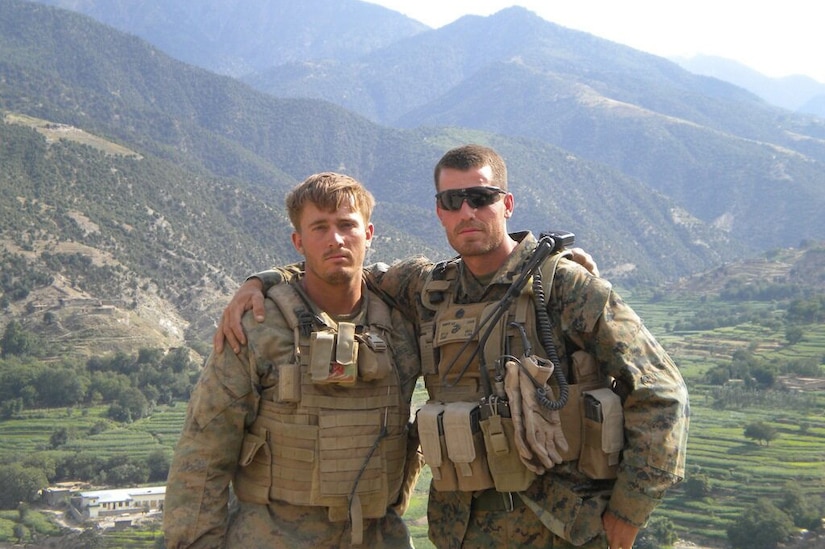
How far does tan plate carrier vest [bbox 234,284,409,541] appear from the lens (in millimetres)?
4492

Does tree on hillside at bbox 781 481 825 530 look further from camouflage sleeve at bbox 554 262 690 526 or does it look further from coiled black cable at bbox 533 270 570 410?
coiled black cable at bbox 533 270 570 410

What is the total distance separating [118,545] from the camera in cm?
3231

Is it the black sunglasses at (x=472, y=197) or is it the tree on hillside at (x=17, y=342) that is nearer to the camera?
the black sunglasses at (x=472, y=197)

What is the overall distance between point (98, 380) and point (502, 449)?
167 ft

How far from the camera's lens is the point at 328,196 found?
4.61 metres

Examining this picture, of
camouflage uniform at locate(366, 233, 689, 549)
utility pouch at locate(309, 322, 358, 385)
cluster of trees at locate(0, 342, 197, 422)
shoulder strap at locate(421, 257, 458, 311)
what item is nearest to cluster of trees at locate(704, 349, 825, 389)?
cluster of trees at locate(0, 342, 197, 422)

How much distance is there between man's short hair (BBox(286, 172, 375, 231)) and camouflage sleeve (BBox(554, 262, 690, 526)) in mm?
1182

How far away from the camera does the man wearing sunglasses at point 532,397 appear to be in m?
4.34

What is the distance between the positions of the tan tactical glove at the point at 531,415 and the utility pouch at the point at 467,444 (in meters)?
0.20

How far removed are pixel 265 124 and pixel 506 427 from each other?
595 feet

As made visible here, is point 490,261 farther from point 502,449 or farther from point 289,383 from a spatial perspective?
point 289,383

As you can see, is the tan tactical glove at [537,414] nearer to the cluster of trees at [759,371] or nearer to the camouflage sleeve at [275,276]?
the camouflage sleeve at [275,276]

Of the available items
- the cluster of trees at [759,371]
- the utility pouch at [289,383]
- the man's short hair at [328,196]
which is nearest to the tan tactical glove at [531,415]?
the utility pouch at [289,383]

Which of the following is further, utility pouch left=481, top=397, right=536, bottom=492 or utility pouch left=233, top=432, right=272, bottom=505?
utility pouch left=233, top=432, right=272, bottom=505
